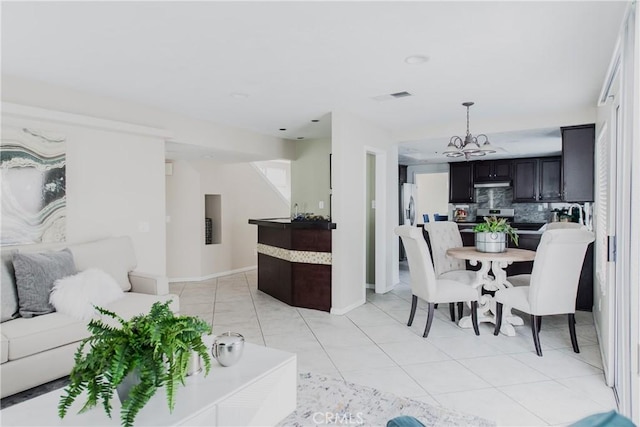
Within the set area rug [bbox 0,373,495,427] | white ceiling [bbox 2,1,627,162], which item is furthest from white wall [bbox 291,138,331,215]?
area rug [bbox 0,373,495,427]

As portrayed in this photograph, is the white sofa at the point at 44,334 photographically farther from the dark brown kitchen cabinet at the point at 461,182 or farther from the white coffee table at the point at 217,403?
the dark brown kitchen cabinet at the point at 461,182

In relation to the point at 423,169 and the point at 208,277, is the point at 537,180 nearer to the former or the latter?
the point at 423,169

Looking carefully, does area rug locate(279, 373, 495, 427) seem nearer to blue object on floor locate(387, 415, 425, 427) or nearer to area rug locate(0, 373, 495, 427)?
area rug locate(0, 373, 495, 427)

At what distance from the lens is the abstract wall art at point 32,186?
334cm

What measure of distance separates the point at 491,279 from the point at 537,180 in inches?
182

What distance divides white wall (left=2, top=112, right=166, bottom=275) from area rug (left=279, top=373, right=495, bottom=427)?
264 centimetres

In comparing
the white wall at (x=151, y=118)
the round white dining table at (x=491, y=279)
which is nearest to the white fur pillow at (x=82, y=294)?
the white wall at (x=151, y=118)

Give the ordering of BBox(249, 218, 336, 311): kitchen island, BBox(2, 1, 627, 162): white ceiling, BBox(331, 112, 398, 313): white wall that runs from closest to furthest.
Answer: BBox(2, 1, 627, 162): white ceiling → BBox(331, 112, 398, 313): white wall → BBox(249, 218, 336, 311): kitchen island

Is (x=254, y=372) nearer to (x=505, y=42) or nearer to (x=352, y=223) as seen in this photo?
(x=505, y=42)

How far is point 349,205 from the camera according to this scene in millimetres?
4812

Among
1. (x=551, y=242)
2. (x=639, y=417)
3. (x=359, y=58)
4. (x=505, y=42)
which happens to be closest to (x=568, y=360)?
(x=551, y=242)

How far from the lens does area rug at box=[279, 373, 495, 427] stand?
234 centimetres

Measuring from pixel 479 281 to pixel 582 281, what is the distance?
5.56ft

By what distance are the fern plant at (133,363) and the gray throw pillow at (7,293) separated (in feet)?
5.88
